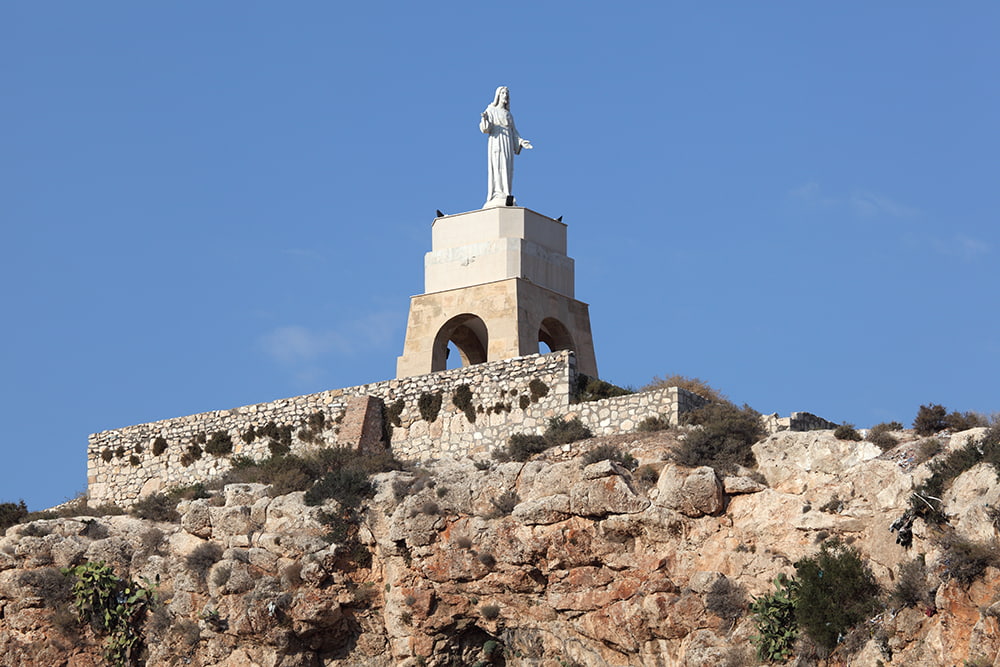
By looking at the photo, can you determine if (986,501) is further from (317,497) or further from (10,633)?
(10,633)

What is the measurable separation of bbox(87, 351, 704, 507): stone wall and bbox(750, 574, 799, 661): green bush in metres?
5.67

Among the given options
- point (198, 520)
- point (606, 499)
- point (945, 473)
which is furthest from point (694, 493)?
point (198, 520)

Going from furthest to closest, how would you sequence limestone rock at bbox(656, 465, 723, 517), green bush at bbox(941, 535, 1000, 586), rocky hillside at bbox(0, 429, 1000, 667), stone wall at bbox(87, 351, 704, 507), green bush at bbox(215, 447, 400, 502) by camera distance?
stone wall at bbox(87, 351, 704, 507) → green bush at bbox(215, 447, 400, 502) → limestone rock at bbox(656, 465, 723, 517) → rocky hillside at bbox(0, 429, 1000, 667) → green bush at bbox(941, 535, 1000, 586)

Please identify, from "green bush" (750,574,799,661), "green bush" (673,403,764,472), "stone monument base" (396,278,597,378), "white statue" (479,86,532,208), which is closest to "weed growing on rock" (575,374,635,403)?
"stone monument base" (396,278,597,378)

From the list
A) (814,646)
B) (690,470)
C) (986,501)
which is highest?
(690,470)

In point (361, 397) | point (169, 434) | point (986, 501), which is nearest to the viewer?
point (986, 501)

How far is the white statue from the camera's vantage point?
41.9 m

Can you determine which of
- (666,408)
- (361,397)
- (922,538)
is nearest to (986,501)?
(922,538)

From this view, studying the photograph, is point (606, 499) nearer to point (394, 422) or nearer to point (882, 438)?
point (882, 438)

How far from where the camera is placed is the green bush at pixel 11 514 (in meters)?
40.8

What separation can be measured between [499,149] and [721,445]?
11.0 meters

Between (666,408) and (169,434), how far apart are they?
13.6 meters

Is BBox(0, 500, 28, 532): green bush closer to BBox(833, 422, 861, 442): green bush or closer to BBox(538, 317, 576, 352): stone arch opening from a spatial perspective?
BBox(538, 317, 576, 352): stone arch opening

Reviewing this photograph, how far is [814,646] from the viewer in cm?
3062
